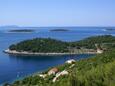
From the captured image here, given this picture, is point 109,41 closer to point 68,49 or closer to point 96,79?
point 68,49

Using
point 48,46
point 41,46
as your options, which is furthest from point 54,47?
point 41,46

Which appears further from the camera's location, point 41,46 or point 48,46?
point 48,46

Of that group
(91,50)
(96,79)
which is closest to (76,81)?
(96,79)

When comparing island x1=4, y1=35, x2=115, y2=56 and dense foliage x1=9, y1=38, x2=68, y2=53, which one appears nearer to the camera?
island x1=4, y1=35, x2=115, y2=56

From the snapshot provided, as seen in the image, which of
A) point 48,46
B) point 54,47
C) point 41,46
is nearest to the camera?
point 54,47

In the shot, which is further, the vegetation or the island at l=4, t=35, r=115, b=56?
the vegetation

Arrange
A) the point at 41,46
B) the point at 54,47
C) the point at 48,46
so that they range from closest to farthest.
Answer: the point at 54,47, the point at 41,46, the point at 48,46

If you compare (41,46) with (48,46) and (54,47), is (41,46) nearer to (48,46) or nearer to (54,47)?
(48,46)

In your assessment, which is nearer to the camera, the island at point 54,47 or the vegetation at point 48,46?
the island at point 54,47
